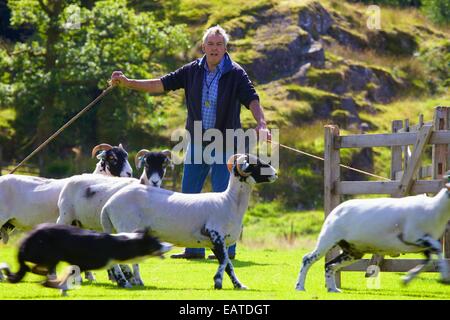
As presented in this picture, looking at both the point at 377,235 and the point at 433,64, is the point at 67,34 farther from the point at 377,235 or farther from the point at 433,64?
the point at 377,235

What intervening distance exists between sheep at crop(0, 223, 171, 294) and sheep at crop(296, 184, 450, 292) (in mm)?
2158

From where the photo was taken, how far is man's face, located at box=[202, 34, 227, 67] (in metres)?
14.7

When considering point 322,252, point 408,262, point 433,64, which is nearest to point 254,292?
point 322,252

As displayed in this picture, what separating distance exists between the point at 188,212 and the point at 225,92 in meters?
2.57

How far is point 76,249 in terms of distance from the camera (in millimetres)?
11312

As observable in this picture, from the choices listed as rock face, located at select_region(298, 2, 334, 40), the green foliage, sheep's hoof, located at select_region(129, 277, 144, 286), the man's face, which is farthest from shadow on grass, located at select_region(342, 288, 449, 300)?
the green foliage

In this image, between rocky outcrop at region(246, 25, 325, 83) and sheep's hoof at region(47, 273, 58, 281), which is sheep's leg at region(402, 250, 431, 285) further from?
rocky outcrop at region(246, 25, 325, 83)

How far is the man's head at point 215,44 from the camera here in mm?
14672

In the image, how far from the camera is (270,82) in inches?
2137

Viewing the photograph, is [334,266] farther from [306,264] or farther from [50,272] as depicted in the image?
[50,272]

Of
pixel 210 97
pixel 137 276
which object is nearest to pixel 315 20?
pixel 210 97

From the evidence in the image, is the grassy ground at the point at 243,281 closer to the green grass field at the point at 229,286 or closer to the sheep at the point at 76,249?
the green grass field at the point at 229,286

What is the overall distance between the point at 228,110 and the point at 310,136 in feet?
112

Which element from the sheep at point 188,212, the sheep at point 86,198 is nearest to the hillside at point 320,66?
the sheep at point 86,198
